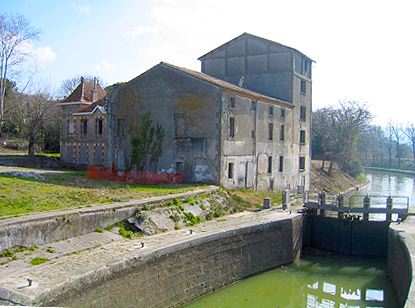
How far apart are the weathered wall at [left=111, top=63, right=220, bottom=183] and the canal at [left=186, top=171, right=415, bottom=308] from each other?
318 inches

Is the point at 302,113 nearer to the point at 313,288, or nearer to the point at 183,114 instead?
the point at 183,114

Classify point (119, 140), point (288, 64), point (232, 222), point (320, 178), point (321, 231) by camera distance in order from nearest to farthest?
point (232, 222)
point (321, 231)
point (119, 140)
point (288, 64)
point (320, 178)

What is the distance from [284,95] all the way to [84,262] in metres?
23.9

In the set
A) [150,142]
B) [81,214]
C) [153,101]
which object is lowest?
[81,214]

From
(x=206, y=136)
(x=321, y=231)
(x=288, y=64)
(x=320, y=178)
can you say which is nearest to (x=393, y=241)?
(x=321, y=231)

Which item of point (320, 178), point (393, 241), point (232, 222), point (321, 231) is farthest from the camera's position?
point (320, 178)

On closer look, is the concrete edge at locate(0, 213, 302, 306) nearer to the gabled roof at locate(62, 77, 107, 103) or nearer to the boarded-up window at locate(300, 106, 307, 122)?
the boarded-up window at locate(300, 106, 307, 122)

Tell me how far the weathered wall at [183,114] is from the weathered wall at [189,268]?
274 inches

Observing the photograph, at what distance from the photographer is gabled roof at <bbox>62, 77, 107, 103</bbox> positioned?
135 feet

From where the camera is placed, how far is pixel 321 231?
76.2 feet

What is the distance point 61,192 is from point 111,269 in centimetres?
773

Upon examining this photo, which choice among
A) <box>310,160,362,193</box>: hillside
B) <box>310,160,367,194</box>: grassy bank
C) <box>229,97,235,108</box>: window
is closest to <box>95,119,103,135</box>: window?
<box>229,97,235,108</box>: window

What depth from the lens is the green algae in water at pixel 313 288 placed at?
1606 cm

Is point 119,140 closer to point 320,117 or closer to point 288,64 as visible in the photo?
point 288,64
